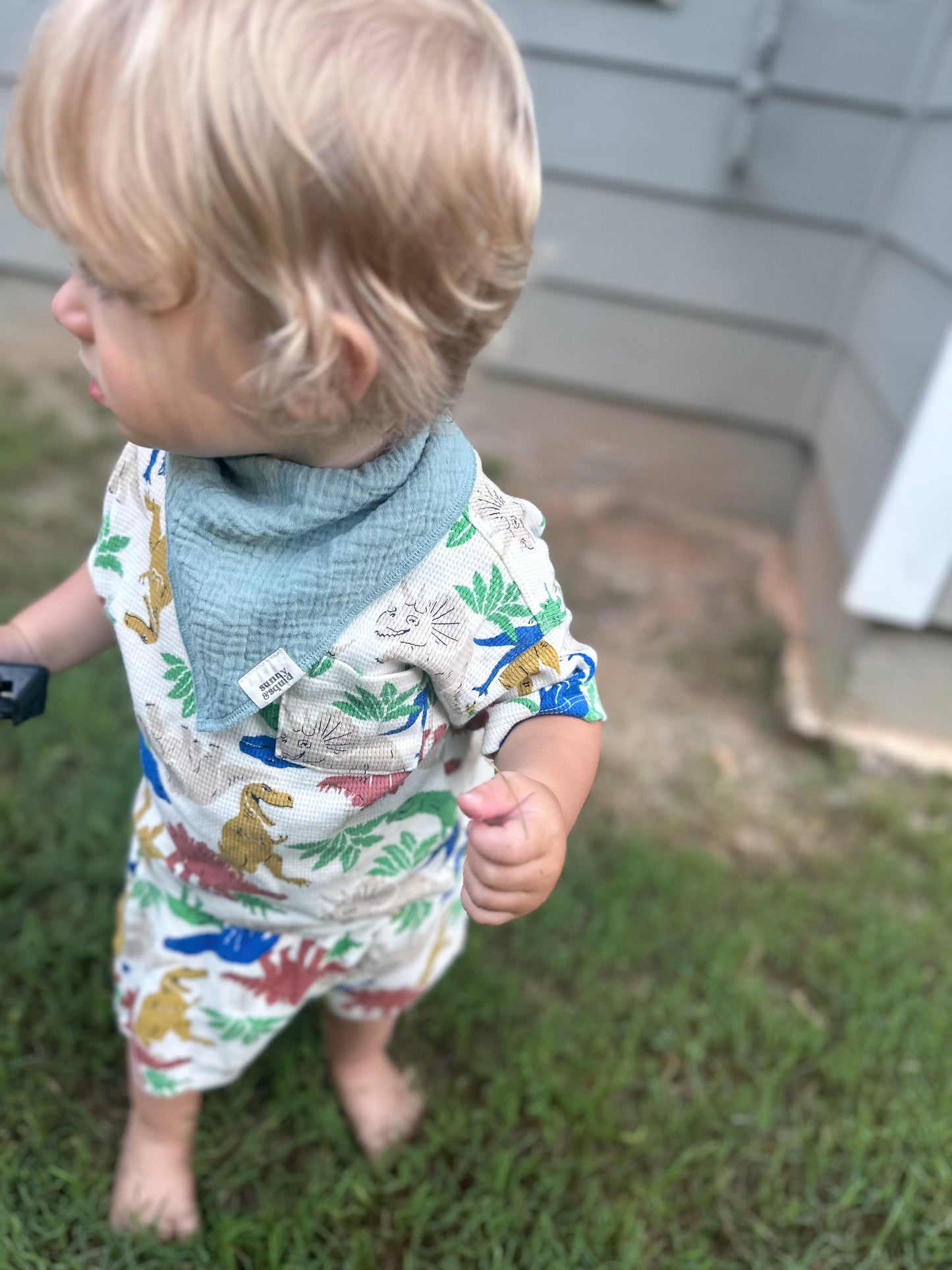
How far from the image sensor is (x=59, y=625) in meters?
1.20

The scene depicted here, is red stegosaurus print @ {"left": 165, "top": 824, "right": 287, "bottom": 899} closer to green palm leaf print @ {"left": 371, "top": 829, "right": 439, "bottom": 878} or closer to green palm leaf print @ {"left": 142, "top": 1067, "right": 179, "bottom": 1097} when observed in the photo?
green palm leaf print @ {"left": 371, "top": 829, "right": 439, "bottom": 878}

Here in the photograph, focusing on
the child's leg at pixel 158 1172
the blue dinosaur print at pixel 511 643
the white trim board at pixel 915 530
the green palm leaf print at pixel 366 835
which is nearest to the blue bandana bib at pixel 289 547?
the blue dinosaur print at pixel 511 643

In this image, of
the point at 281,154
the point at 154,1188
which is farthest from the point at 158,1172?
the point at 281,154

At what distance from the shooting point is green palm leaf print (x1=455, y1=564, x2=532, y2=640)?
944 millimetres

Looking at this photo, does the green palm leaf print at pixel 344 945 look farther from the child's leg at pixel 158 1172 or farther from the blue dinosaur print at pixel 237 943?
the child's leg at pixel 158 1172

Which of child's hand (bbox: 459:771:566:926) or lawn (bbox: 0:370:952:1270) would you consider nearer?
child's hand (bbox: 459:771:566:926)

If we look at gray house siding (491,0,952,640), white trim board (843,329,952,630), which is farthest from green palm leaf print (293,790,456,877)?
gray house siding (491,0,952,640)

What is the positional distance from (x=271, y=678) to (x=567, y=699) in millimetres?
283

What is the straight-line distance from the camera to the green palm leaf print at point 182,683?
1028 millimetres

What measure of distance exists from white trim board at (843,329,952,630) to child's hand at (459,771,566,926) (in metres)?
1.81

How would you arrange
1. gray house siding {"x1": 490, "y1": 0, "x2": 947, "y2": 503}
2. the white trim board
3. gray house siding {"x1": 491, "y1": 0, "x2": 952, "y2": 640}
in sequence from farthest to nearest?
gray house siding {"x1": 490, "y1": 0, "x2": 947, "y2": 503} < gray house siding {"x1": 491, "y1": 0, "x2": 952, "y2": 640} < the white trim board

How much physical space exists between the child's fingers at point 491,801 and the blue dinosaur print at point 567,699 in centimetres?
13

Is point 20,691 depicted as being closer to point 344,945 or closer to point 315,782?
point 315,782

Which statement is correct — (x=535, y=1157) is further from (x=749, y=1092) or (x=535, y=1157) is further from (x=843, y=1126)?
(x=843, y=1126)
